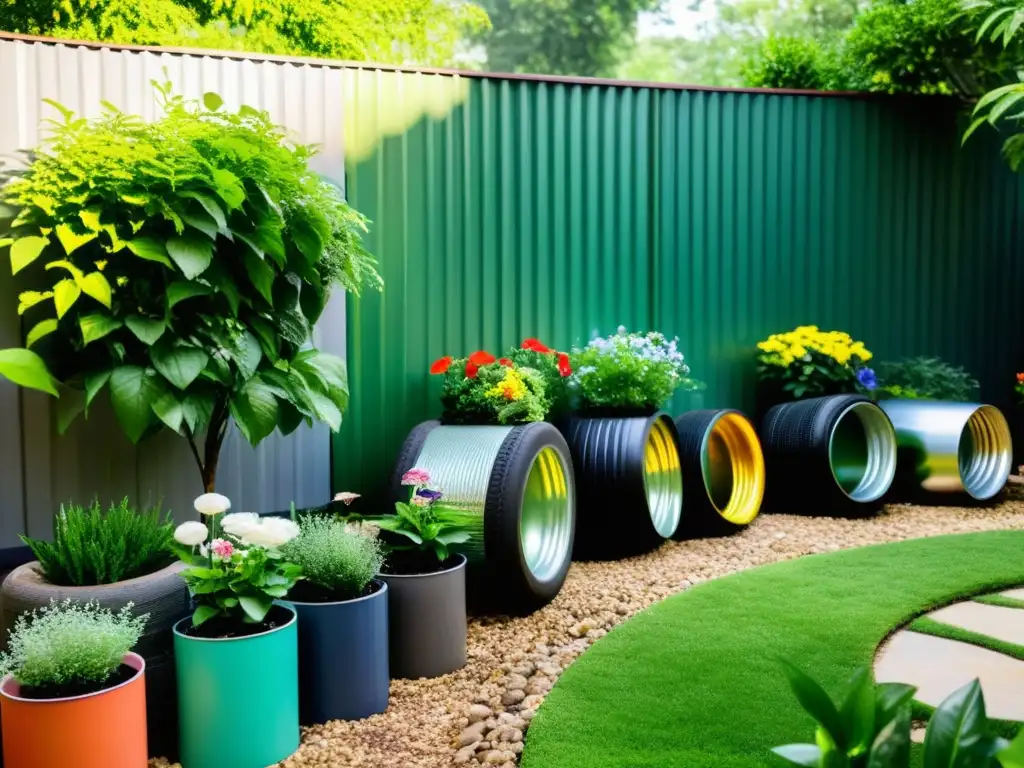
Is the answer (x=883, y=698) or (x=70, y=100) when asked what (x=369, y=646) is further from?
(x=70, y=100)

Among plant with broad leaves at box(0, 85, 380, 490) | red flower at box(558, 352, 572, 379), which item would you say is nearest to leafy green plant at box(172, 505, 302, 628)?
plant with broad leaves at box(0, 85, 380, 490)

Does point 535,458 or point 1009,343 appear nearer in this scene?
point 535,458

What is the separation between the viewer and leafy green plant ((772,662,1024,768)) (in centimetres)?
89

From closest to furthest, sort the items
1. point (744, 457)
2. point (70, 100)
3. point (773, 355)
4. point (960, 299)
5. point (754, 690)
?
point (754, 690) → point (70, 100) → point (744, 457) → point (773, 355) → point (960, 299)

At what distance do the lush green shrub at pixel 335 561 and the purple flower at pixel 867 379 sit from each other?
4252 millimetres

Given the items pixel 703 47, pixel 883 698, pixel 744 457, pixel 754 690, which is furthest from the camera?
pixel 703 47

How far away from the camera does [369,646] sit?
277cm

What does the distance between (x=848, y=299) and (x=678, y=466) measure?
2328 millimetres

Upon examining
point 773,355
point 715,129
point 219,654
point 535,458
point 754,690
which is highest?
point 715,129

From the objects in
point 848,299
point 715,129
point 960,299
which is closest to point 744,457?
point 848,299

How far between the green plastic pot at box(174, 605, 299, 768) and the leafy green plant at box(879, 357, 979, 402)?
528cm

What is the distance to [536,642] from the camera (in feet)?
11.2

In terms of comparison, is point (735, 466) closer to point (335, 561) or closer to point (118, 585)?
point (335, 561)

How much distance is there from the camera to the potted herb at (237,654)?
2.40m
